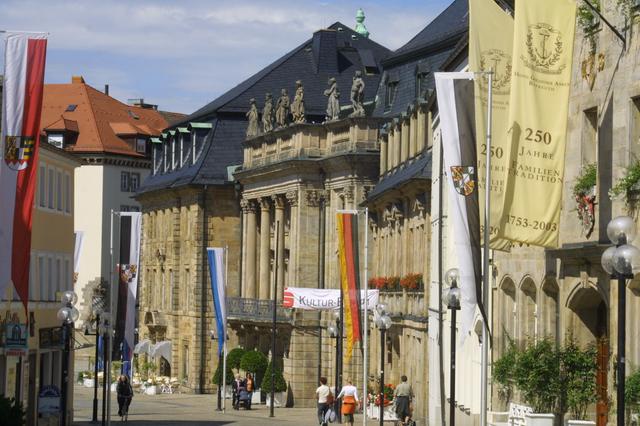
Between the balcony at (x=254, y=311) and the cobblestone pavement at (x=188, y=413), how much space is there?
13.6 ft

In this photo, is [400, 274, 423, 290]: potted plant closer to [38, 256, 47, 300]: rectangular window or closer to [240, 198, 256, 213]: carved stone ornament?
[38, 256, 47, 300]: rectangular window

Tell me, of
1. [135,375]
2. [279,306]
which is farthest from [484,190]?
[135,375]

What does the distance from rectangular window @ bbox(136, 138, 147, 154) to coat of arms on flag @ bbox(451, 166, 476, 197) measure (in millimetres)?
98235

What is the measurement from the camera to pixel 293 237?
273 ft

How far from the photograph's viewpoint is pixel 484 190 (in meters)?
30.4

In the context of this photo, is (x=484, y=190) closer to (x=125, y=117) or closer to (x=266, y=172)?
(x=266, y=172)

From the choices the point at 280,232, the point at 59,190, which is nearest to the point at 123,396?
the point at 59,190

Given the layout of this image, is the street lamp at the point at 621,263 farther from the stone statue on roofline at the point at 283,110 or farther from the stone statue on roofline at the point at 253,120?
the stone statue on roofline at the point at 253,120

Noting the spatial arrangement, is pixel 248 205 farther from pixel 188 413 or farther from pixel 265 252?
pixel 188 413

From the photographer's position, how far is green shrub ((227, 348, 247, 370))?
279ft

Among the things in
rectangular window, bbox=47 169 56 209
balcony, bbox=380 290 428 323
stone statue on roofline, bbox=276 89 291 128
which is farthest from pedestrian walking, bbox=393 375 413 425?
stone statue on roofline, bbox=276 89 291 128

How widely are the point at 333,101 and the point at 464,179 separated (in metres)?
50.7

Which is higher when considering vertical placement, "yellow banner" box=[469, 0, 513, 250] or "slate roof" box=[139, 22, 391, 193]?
"slate roof" box=[139, 22, 391, 193]

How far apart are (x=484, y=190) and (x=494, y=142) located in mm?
837
